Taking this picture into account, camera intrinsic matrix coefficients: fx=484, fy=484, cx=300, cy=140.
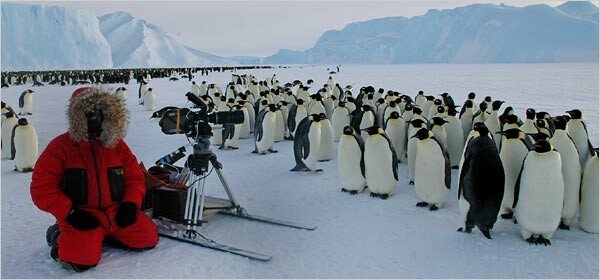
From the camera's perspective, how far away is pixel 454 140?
517 centimetres

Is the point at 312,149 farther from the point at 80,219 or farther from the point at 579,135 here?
the point at 80,219

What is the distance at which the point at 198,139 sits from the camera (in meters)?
3.02

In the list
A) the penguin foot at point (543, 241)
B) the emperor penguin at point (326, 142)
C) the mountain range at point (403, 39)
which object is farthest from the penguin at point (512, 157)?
the mountain range at point (403, 39)

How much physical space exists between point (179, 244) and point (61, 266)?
2.19ft

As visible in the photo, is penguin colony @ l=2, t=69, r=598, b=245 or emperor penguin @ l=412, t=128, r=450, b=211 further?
emperor penguin @ l=412, t=128, r=450, b=211

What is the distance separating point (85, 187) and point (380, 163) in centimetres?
230

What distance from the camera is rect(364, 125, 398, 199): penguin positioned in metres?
4.01

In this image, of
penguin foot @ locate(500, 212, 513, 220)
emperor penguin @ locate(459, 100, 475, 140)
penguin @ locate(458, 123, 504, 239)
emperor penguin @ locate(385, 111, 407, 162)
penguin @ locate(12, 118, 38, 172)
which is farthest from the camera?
emperor penguin @ locate(459, 100, 475, 140)

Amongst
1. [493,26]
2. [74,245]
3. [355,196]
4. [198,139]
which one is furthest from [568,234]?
[493,26]

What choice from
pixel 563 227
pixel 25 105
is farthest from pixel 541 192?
pixel 25 105

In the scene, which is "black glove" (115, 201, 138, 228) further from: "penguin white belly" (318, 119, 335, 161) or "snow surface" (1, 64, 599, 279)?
"penguin white belly" (318, 119, 335, 161)

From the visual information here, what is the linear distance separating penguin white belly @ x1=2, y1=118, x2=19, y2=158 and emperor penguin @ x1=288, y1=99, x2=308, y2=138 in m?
3.50

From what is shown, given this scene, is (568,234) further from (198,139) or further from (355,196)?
(198,139)

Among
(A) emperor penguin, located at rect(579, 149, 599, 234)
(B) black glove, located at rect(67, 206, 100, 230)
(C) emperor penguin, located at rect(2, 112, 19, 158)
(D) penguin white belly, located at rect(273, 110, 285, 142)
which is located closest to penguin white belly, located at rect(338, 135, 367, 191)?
(A) emperor penguin, located at rect(579, 149, 599, 234)
